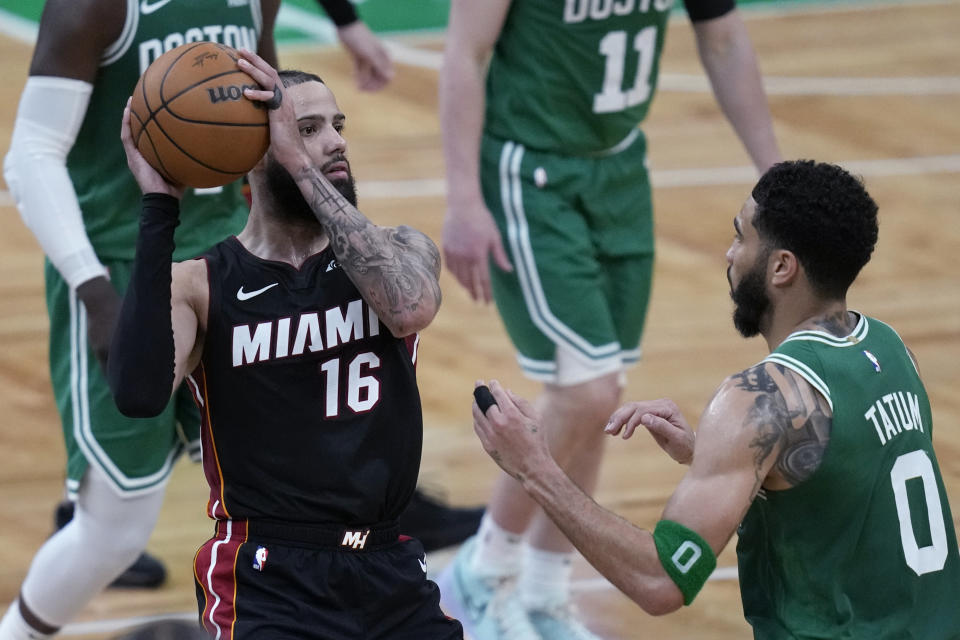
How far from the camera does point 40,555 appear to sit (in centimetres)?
439

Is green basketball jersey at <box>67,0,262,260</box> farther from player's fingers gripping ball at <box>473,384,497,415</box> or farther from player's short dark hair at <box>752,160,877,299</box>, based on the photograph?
player's short dark hair at <box>752,160,877,299</box>

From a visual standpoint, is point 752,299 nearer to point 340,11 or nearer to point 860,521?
point 860,521

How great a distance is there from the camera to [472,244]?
15.3 ft

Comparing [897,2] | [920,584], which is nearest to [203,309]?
[920,584]

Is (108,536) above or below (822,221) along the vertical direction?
below

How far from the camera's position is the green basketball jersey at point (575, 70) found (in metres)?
4.82

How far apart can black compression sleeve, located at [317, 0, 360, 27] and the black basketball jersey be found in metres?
1.87

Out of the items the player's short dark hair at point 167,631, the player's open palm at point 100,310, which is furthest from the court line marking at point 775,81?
the player's short dark hair at point 167,631

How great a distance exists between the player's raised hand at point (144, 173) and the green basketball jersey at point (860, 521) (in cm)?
130

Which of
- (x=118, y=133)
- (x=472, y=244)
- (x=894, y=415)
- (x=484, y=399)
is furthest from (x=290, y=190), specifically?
(x=894, y=415)

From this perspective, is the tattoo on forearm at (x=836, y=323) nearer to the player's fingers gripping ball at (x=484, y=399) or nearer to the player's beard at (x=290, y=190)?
the player's fingers gripping ball at (x=484, y=399)

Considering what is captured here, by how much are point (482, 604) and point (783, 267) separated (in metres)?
2.20

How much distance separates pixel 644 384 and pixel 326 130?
12.2 feet

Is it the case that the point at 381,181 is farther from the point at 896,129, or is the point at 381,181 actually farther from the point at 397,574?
the point at 397,574
